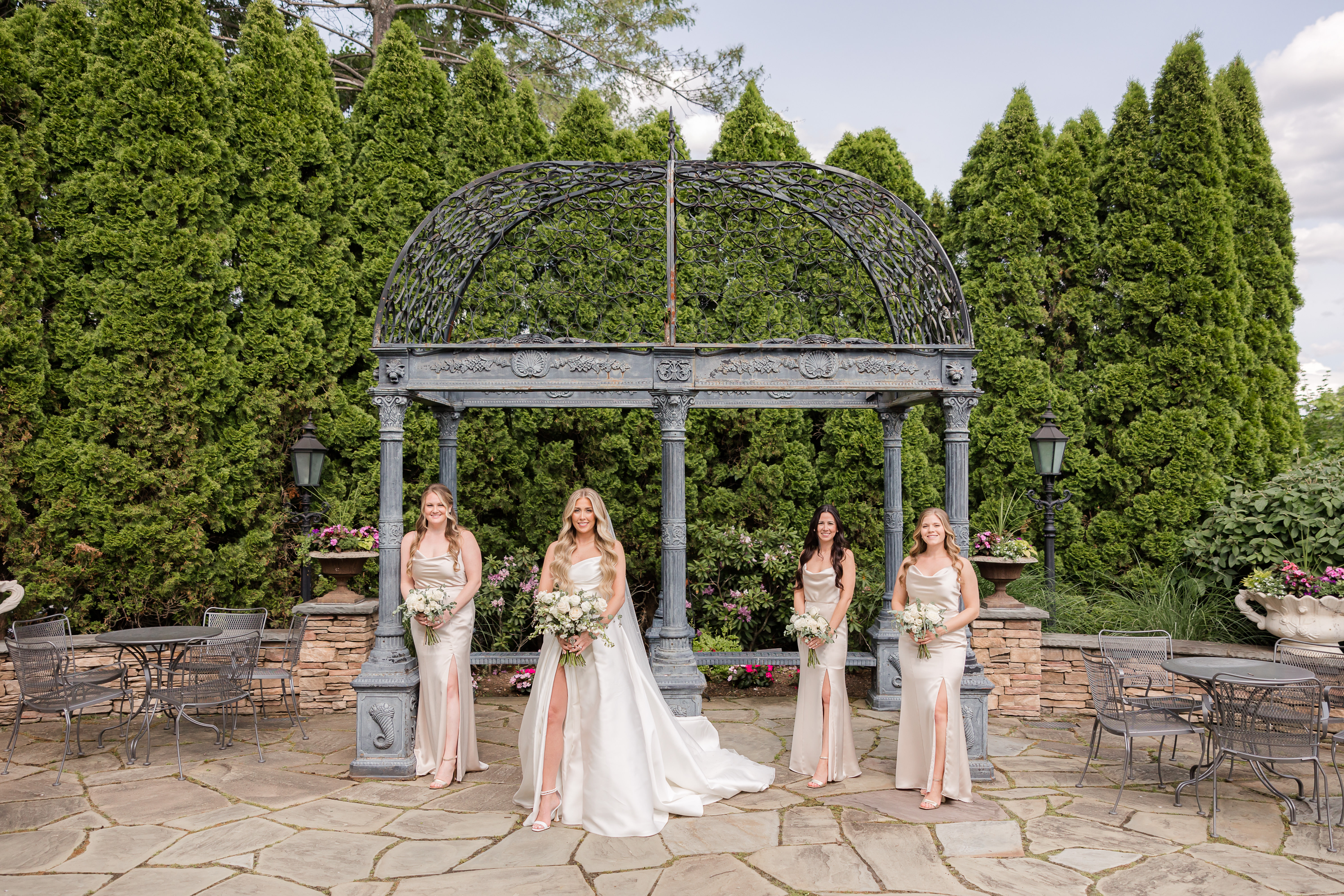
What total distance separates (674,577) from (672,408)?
4.00 ft

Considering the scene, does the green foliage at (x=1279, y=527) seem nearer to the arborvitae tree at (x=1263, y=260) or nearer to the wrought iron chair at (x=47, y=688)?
the arborvitae tree at (x=1263, y=260)

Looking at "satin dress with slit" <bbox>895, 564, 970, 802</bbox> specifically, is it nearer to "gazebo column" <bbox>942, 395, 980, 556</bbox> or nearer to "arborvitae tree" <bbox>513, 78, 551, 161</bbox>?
"gazebo column" <bbox>942, 395, 980, 556</bbox>

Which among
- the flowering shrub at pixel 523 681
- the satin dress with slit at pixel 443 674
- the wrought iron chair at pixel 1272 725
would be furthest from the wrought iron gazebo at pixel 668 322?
the flowering shrub at pixel 523 681

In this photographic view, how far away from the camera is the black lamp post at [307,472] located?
7.42 meters

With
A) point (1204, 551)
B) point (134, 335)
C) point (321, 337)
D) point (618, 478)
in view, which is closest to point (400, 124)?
point (321, 337)

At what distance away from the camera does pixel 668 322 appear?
5859 mm

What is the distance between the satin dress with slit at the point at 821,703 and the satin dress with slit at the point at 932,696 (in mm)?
359

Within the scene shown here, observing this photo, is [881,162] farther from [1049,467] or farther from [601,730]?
[601,730]

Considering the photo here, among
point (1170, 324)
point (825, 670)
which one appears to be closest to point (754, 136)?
point (1170, 324)

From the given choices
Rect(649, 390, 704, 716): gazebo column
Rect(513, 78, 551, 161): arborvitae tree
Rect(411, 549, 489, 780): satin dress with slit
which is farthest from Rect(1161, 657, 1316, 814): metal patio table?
Rect(513, 78, 551, 161): arborvitae tree

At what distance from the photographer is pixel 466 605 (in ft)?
18.6

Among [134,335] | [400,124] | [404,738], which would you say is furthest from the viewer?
[400,124]

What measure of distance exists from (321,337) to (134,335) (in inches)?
61.9

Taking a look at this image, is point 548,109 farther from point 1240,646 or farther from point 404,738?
point 1240,646
